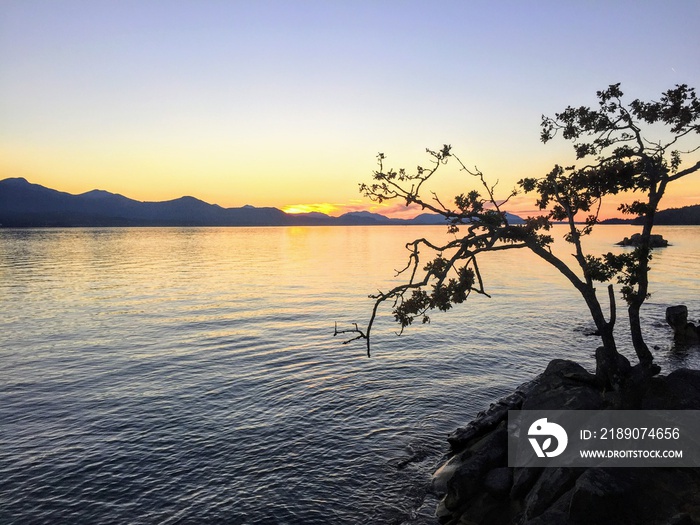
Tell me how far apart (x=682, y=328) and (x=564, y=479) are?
41001 mm

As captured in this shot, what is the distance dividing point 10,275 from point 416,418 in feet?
332

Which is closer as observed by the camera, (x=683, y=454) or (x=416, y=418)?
(x=683, y=454)

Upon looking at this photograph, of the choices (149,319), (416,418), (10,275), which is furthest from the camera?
(10,275)

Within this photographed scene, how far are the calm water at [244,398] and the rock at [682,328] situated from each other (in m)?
1.36

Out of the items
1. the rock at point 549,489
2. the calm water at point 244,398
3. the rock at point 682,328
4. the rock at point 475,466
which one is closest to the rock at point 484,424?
the rock at point 475,466

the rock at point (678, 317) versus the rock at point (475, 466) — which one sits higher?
the rock at point (678, 317)

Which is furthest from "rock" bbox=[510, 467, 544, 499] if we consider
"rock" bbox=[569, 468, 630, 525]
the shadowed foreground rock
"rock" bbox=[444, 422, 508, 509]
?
"rock" bbox=[569, 468, 630, 525]

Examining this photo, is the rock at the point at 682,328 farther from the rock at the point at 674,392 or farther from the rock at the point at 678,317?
the rock at the point at 674,392

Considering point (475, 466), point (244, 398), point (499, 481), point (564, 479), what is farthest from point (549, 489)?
point (244, 398)

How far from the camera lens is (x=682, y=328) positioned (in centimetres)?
4575

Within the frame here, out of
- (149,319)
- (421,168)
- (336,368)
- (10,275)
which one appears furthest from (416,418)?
(10,275)

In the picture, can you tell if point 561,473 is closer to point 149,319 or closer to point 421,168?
point 421,168

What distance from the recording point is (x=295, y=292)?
7744cm

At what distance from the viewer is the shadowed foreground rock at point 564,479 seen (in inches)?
521
